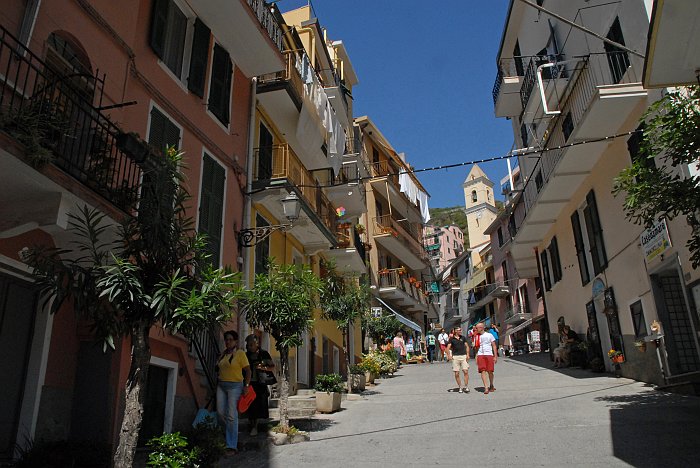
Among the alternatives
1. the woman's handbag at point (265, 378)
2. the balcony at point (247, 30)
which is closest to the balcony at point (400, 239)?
the balcony at point (247, 30)

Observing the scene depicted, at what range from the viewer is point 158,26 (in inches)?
432

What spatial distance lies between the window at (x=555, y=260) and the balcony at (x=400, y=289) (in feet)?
42.2

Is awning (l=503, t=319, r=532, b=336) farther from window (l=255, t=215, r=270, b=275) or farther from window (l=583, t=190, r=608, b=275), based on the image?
window (l=255, t=215, r=270, b=275)

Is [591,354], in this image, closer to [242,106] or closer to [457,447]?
[457,447]

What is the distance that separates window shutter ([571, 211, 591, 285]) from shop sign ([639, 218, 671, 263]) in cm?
461

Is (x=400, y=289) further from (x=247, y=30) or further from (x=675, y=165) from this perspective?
(x=675, y=165)

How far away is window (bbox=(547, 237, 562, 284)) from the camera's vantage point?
20906 mm

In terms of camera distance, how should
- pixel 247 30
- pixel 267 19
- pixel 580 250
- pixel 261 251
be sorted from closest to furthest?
pixel 247 30, pixel 261 251, pixel 267 19, pixel 580 250

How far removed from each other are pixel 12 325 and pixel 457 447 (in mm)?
6366

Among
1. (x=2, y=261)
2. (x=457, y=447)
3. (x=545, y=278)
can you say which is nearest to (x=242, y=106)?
(x=2, y=261)

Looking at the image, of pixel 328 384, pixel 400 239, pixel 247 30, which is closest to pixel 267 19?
pixel 247 30

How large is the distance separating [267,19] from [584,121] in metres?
8.64

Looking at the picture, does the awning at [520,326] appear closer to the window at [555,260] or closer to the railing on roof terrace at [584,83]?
the window at [555,260]

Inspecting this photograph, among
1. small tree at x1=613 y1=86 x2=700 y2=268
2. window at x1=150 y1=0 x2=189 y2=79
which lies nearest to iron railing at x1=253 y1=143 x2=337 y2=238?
window at x1=150 y1=0 x2=189 y2=79
